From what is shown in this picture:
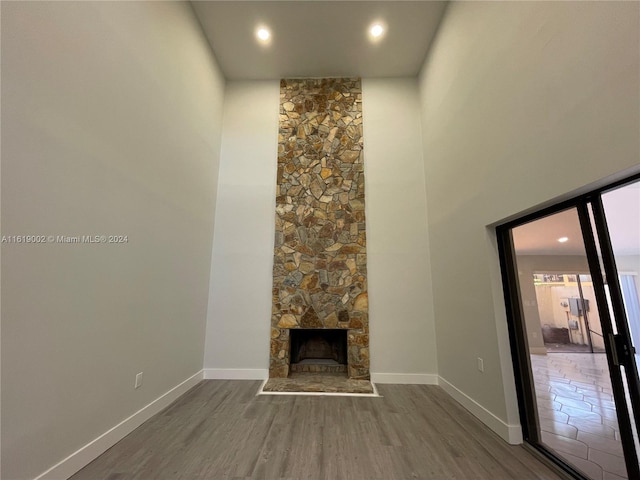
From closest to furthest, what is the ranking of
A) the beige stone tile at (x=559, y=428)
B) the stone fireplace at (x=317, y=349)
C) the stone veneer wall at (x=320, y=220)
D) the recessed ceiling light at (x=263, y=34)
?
1. the beige stone tile at (x=559, y=428)
2. the recessed ceiling light at (x=263, y=34)
3. the stone veneer wall at (x=320, y=220)
4. the stone fireplace at (x=317, y=349)

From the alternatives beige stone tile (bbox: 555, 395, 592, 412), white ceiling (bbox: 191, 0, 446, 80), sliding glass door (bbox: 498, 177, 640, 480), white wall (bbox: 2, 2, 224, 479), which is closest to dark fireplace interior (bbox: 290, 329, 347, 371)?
white wall (bbox: 2, 2, 224, 479)

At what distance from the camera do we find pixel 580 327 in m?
1.72

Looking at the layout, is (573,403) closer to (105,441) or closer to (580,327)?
(580,327)

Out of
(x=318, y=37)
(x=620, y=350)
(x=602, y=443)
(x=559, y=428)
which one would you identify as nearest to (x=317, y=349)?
(x=559, y=428)

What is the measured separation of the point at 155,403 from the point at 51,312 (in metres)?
1.47

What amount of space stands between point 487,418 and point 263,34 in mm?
5204

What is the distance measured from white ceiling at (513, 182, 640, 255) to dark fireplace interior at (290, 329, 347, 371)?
8.70 feet

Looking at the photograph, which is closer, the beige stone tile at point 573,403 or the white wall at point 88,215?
the white wall at point 88,215

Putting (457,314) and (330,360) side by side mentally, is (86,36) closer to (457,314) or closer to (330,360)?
(457,314)

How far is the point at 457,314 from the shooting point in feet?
9.52

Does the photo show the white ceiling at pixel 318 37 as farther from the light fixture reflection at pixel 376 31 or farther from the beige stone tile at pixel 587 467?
the beige stone tile at pixel 587 467

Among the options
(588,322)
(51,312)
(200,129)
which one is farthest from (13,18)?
(588,322)

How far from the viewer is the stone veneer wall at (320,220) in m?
3.63

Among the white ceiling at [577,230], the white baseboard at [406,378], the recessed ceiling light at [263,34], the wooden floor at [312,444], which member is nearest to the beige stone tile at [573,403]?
the wooden floor at [312,444]
